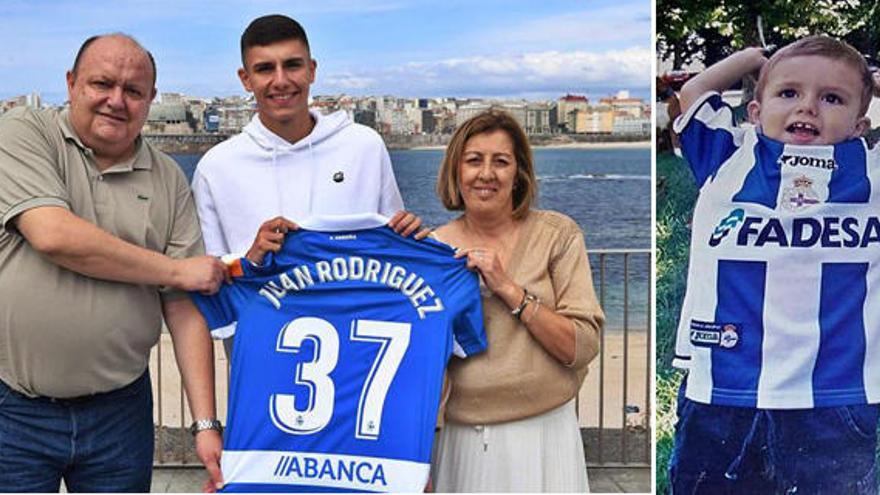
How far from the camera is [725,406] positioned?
11.1ft

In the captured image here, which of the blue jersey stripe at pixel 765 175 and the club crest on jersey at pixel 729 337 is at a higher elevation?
the blue jersey stripe at pixel 765 175

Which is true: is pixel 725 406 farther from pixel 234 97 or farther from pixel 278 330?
pixel 234 97

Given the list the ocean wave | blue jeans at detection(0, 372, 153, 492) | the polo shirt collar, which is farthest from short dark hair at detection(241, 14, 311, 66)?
blue jeans at detection(0, 372, 153, 492)

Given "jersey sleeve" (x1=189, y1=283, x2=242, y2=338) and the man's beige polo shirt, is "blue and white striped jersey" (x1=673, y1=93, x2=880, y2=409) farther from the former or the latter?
the man's beige polo shirt

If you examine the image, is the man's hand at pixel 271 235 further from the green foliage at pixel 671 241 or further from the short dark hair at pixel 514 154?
the green foliage at pixel 671 241

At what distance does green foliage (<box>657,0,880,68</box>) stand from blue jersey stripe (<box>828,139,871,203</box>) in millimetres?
307

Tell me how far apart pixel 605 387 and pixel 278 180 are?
2321 mm

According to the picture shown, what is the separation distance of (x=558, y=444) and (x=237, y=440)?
2.96 feet

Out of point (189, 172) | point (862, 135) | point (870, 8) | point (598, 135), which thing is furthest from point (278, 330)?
point (870, 8)

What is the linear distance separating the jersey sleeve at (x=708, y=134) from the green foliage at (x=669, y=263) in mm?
46

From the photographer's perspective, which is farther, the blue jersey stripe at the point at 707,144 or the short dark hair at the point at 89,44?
the blue jersey stripe at the point at 707,144

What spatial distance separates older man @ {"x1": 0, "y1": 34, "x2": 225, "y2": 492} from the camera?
2.64 m

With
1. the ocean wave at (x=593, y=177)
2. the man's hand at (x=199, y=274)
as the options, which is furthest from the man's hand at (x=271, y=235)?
the ocean wave at (x=593, y=177)

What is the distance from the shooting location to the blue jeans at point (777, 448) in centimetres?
337
